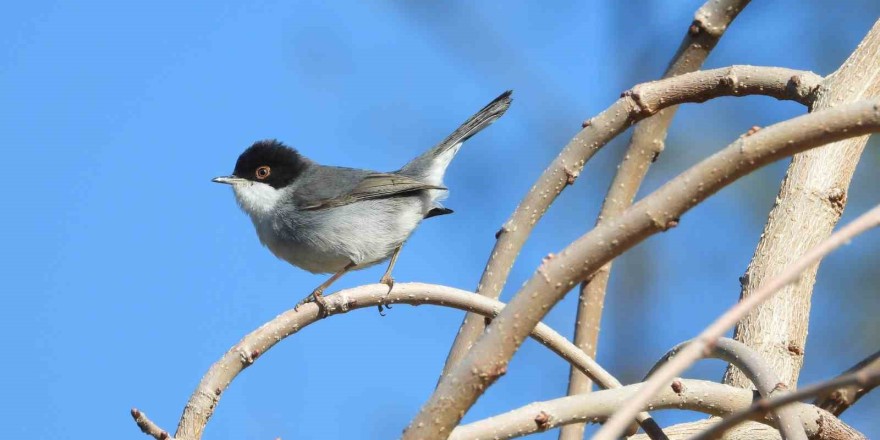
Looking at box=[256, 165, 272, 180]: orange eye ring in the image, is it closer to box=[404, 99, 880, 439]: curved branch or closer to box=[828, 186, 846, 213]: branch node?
box=[828, 186, 846, 213]: branch node

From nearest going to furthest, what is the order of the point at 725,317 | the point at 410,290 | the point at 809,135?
the point at 725,317, the point at 809,135, the point at 410,290

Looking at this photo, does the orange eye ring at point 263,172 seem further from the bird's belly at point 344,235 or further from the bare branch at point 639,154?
the bare branch at point 639,154

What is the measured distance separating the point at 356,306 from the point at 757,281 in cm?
158

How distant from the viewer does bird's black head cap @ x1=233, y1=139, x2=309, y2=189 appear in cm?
637

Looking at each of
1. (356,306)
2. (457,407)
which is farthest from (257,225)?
(457,407)

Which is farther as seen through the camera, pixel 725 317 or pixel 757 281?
pixel 757 281

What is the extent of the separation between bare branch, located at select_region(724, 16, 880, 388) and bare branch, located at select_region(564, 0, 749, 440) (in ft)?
1.68

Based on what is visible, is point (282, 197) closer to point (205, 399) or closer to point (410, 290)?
point (410, 290)

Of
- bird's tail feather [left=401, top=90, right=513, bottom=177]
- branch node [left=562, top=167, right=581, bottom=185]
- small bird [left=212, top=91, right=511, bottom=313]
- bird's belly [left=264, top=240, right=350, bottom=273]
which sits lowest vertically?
branch node [left=562, top=167, right=581, bottom=185]

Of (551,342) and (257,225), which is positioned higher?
(257,225)

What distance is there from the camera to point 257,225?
6160 mm

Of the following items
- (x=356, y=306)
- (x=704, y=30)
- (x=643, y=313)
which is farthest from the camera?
(x=643, y=313)

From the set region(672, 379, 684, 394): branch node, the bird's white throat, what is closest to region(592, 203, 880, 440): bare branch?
region(672, 379, 684, 394): branch node

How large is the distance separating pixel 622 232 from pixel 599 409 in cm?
86
